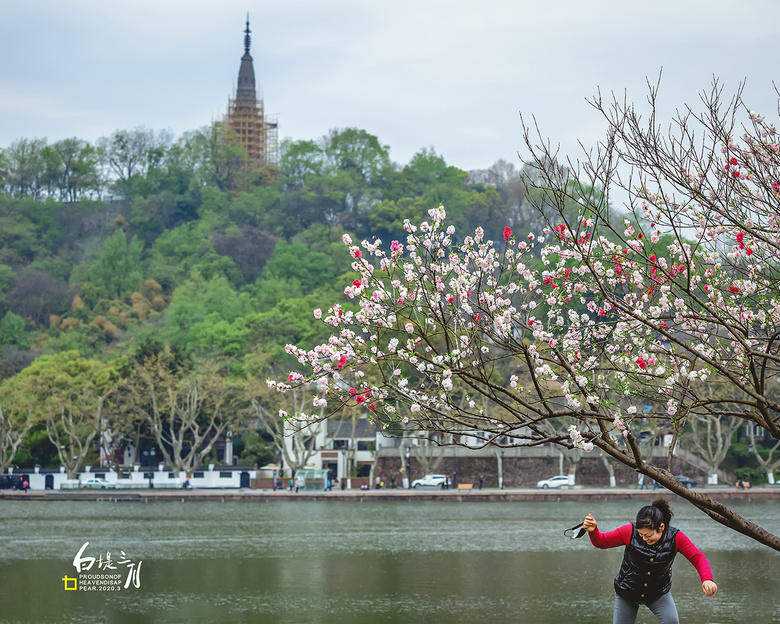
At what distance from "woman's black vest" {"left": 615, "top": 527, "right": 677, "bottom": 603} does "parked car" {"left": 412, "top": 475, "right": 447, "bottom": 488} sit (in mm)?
50169

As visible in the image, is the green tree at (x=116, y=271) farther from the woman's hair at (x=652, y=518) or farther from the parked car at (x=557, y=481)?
the woman's hair at (x=652, y=518)

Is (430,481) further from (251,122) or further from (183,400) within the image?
(251,122)

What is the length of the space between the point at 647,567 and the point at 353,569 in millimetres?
15483

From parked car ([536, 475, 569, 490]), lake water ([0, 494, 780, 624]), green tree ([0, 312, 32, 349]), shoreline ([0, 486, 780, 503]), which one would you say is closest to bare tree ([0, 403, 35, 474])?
shoreline ([0, 486, 780, 503])

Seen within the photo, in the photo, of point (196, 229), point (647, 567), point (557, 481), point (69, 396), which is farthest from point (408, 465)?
point (196, 229)

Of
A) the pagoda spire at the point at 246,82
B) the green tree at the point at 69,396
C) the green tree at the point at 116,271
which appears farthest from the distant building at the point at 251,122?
the green tree at the point at 69,396

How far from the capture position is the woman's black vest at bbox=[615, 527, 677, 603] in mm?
7699

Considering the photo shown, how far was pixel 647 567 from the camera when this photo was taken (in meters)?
7.75

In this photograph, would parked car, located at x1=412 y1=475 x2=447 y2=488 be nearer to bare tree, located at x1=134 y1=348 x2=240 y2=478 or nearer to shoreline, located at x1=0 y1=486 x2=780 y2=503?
shoreline, located at x1=0 y1=486 x2=780 y2=503

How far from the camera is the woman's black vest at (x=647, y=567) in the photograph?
7.70 metres

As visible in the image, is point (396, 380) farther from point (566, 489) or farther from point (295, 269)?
point (295, 269)

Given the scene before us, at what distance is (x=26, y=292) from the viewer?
341 feet

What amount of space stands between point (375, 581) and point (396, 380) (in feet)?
36.9

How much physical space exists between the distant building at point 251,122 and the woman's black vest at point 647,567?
143m
